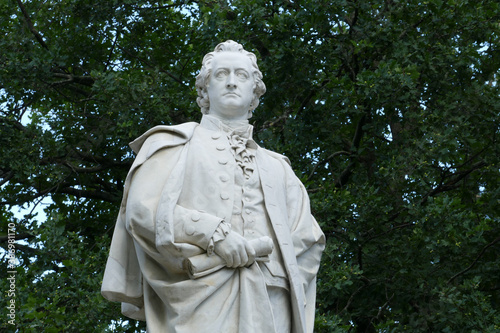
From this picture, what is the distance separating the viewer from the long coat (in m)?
6.47

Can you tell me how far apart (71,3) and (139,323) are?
4987 mm

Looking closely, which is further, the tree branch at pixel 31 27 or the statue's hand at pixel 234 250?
the tree branch at pixel 31 27

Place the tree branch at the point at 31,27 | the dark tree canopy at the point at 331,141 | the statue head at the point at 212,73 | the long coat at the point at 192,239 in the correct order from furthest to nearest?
the tree branch at the point at 31,27, the dark tree canopy at the point at 331,141, the statue head at the point at 212,73, the long coat at the point at 192,239

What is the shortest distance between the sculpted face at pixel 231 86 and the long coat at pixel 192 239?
0.21 m

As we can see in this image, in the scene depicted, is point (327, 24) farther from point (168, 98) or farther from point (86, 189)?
point (86, 189)

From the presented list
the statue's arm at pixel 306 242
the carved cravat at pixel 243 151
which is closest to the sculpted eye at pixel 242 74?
the carved cravat at pixel 243 151

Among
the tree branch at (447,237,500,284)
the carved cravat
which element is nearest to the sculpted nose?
the carved cravat

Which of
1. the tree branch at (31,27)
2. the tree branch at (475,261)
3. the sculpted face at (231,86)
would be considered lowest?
the sculpted face at (231,86)

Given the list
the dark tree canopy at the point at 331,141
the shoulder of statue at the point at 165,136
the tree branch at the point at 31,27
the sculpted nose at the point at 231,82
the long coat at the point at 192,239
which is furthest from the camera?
the tree branch at the point at 31,27

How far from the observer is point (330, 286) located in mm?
12484

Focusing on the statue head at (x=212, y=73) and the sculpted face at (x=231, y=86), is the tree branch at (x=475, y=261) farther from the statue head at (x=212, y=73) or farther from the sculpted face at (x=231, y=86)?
the sculpted face at (x=231, y=86)

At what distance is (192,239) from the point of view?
6.49 meters

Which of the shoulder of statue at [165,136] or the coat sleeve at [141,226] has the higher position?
the shoulder of statue at [165,136]

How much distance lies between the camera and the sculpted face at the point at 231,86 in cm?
730
